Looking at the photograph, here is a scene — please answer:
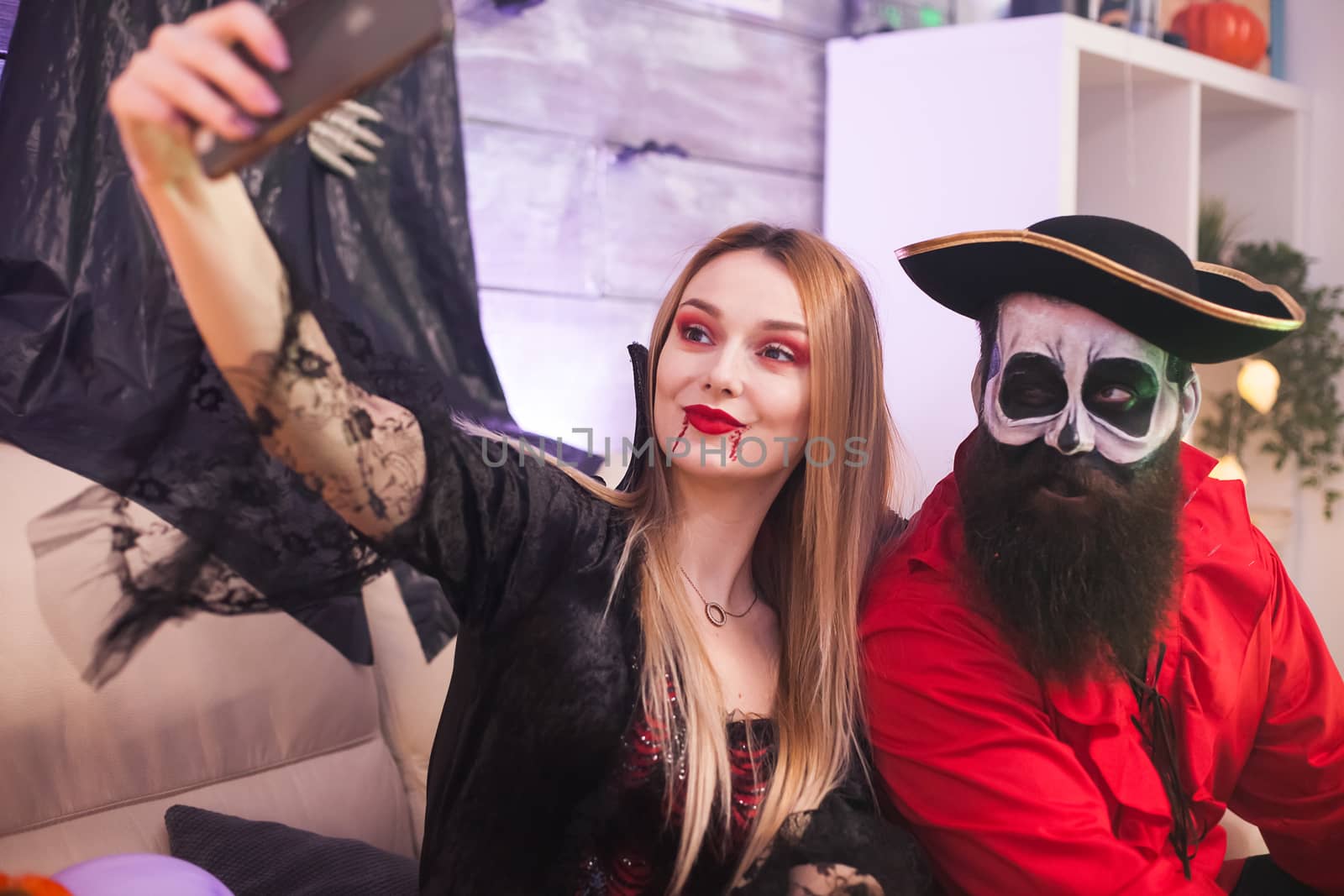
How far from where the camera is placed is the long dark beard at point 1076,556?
134 cm

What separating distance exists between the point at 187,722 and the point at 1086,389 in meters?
1.33

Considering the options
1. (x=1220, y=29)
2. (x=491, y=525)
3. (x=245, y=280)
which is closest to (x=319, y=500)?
(x=491, y=525)

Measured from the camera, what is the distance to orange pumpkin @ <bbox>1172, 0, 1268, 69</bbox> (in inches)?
114

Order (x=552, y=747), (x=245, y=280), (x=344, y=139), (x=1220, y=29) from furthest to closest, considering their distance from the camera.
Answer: (x=1220, y=29)
(x=344, y=139)
(x=552, y=747)
(x=245, y=280)

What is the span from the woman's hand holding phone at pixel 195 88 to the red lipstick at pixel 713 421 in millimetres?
688

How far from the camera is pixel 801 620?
1.47m

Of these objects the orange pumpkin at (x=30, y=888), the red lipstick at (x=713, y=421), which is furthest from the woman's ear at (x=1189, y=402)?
the orange pumpkin at (x=30, y=888)

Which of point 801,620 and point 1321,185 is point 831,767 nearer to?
point 801,620

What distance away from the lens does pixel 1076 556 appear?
1348 mm

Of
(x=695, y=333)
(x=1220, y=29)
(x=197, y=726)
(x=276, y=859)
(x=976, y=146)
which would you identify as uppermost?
(x=1220, y=29)

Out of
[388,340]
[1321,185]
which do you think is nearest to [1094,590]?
[388,340]

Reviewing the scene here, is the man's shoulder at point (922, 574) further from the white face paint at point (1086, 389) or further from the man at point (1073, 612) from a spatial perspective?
the white face paint at point (1086, 389)

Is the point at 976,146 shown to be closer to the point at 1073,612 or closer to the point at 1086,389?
the point at 1086,389

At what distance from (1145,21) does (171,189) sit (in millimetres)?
2498
